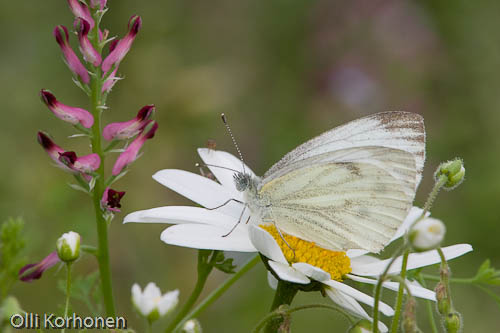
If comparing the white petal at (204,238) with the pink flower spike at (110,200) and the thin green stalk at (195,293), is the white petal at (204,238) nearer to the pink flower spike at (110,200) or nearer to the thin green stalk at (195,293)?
the thin green stalk at (195,293)

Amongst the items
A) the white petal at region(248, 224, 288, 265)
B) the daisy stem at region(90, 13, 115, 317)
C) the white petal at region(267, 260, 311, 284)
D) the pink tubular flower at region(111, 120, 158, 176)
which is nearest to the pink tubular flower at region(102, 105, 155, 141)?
the pink tubular flower at region(111, 120, 158, 176)

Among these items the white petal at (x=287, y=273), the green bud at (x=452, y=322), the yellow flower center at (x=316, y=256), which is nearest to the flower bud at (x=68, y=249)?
the white petal at (x=287, y=273)

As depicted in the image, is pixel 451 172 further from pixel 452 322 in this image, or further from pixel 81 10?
pixel 81 10

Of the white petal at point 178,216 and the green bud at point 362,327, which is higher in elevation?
the white petal at point 178,216

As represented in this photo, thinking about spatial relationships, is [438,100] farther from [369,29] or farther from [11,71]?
[11,71]

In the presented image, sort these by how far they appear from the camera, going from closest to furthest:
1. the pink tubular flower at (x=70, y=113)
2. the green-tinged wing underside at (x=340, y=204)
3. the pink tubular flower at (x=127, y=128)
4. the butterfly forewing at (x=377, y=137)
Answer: the pink tubular flower at (x=70, y=113) < the pink tubular flower at (x=127, y=128) < the green-tinged wing underside at (x=340, y=204) < the butterfly forewing at (x=377, y=137)

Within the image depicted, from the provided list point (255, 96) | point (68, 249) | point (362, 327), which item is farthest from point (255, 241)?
point (255, 96)

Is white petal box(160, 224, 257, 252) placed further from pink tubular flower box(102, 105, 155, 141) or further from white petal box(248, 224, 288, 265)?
pink tubular flower box(102, 105, 155, 141)

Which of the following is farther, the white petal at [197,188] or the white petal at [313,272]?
the white petal at [197,188]
